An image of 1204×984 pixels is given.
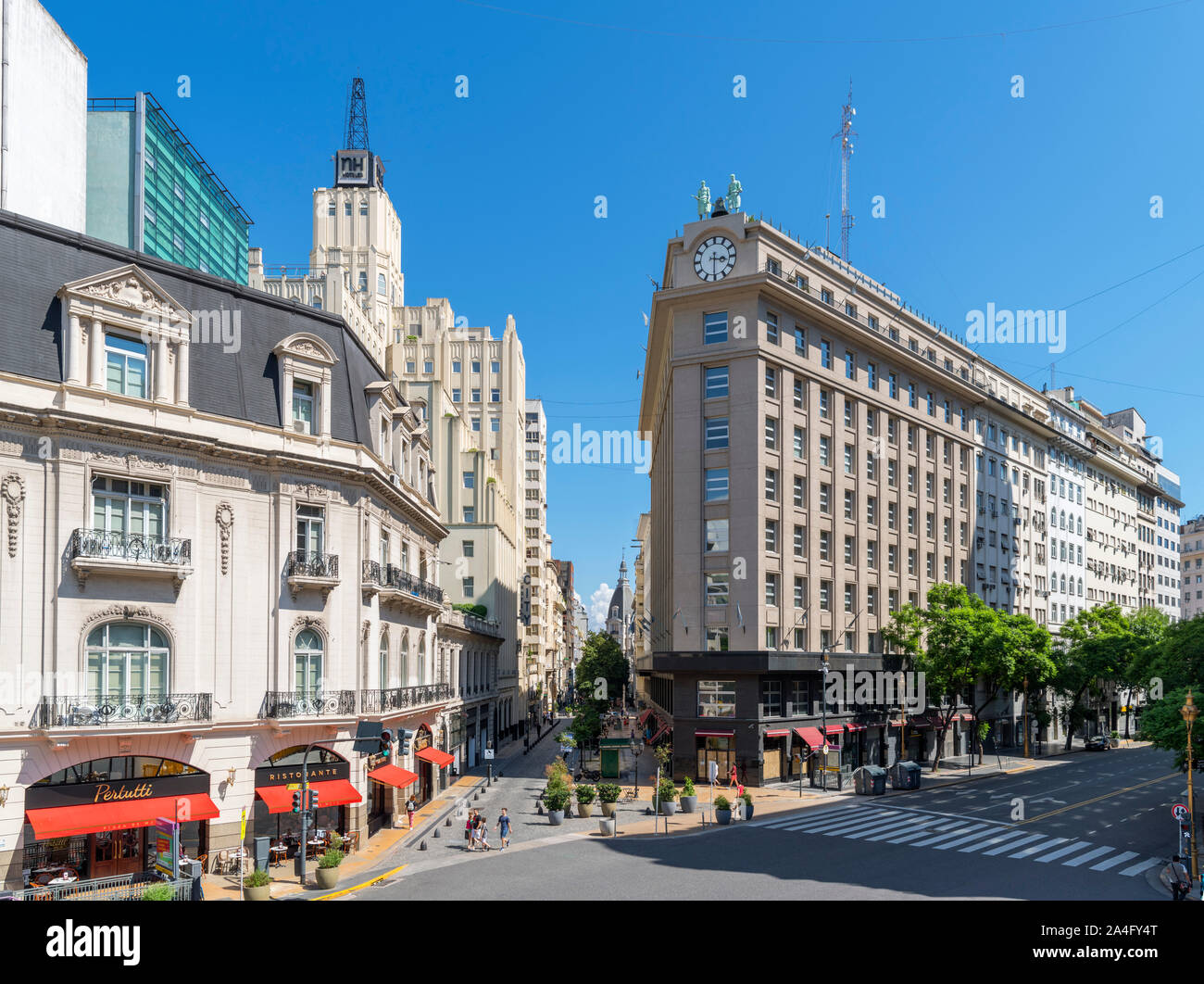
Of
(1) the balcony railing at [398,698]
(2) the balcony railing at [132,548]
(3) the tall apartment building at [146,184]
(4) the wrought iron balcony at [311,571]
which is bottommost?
(1) the balcony railing at [398,698]

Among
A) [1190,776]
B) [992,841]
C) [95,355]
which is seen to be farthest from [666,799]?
[95,355]

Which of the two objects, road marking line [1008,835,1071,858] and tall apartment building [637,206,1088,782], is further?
tall apartment building [637,206,1088,782]

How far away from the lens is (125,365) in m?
28.9

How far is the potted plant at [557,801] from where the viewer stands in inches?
1511

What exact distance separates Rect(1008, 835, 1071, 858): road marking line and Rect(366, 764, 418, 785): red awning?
2217cm

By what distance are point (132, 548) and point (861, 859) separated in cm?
2541

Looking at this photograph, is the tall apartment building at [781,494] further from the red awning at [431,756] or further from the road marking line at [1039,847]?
the road marking line at [1039,847]

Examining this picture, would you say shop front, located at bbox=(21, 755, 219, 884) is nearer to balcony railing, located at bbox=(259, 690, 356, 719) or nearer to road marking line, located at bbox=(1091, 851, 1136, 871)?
balcony railing, located at bbox=(259, 690, 356, 719)

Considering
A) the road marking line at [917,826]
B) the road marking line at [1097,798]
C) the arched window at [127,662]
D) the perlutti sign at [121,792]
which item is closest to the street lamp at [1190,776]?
the road marking line at [1097,798]

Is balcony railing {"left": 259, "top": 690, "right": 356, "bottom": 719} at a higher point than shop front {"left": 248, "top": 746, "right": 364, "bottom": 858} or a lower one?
higher

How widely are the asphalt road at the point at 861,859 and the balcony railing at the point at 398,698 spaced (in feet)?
19.5

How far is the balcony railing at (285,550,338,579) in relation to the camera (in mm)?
31656

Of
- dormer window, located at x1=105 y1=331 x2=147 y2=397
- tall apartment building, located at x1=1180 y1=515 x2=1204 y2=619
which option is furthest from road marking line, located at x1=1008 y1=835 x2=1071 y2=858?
tall apartment building, located at x1=1180 y1=515 x2=1204 y2=619

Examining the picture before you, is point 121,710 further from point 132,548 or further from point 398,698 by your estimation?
point 398,698
